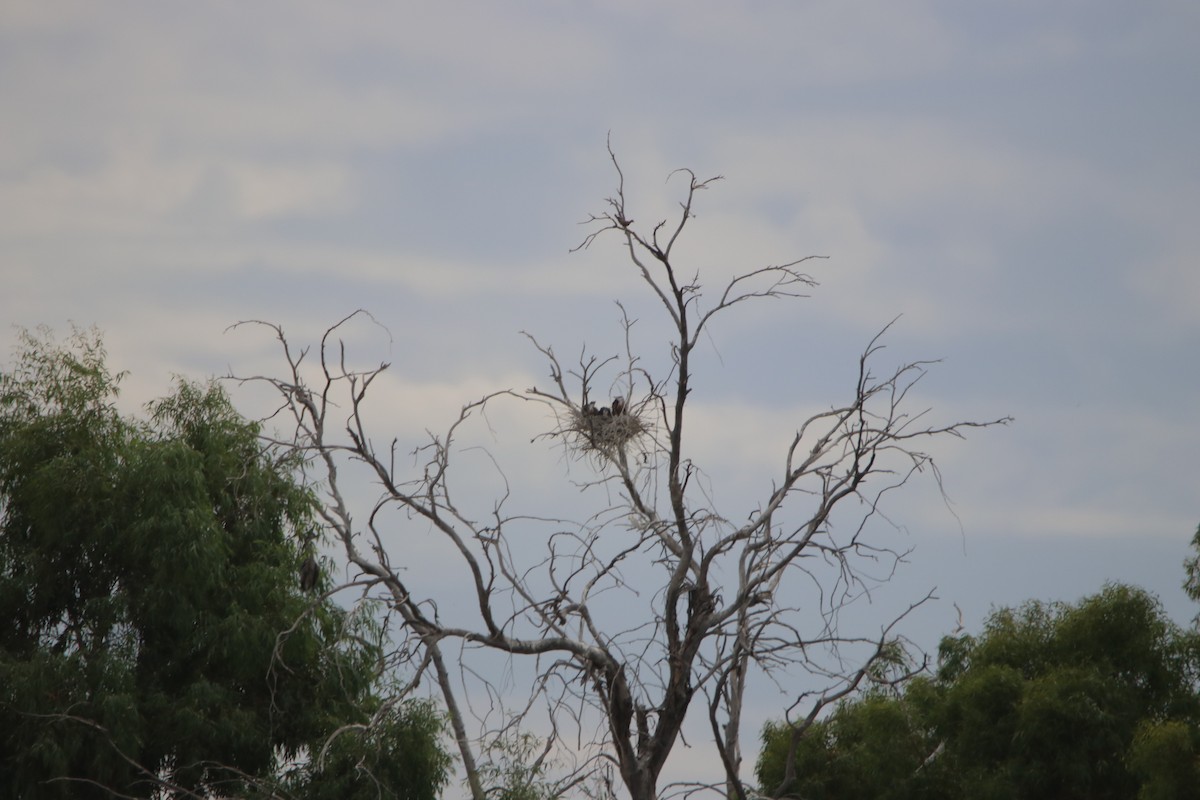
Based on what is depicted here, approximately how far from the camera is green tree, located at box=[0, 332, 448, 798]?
40.2ft

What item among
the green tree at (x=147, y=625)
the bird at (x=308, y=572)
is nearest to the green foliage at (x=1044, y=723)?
the green tree at (x=147, y=625)

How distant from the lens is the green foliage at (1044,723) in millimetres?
13336

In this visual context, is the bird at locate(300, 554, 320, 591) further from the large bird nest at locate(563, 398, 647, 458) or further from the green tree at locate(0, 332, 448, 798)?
the green tree at locate(0, 332, 448, 798)

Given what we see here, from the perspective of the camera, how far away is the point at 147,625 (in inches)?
516

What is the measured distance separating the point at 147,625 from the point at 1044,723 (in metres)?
8.86

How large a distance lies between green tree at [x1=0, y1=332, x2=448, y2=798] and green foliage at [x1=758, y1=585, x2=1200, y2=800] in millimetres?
5097

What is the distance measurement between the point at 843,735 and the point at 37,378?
975cm

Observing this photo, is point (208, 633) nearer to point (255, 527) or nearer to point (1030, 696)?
point (255, 527)

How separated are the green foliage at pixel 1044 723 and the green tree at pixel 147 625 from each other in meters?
5.10

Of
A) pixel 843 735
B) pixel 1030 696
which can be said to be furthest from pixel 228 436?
pixel 1030 696

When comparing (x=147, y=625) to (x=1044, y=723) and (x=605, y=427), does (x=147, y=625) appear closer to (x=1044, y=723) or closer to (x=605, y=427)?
(x=605, y=427)

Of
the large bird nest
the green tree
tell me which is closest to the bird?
the large bird nest

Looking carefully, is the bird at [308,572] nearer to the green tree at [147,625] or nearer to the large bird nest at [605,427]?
the large bird nest at [605,427]

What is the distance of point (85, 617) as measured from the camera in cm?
1291
